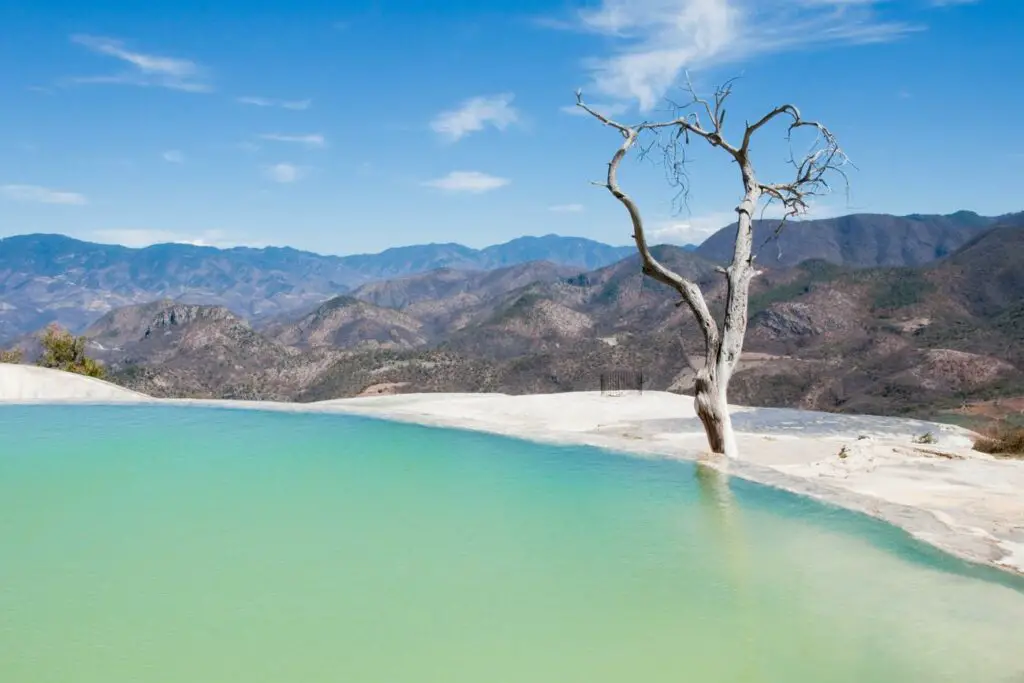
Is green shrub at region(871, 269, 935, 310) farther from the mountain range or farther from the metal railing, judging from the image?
the metal railing

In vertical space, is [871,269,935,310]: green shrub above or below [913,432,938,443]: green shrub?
above

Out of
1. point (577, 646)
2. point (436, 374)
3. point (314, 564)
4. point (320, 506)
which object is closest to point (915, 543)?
point (577, 646)

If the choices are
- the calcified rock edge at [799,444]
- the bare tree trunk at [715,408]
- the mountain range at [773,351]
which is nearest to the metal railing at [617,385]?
the calcified rock edge at [799,444]

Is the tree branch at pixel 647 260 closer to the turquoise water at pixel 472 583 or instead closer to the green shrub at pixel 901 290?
the turquoise water at pixel 472 583

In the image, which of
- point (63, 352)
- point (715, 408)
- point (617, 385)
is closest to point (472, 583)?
point (715, 408)

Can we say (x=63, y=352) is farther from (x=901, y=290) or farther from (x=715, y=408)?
(x=901, y=290)

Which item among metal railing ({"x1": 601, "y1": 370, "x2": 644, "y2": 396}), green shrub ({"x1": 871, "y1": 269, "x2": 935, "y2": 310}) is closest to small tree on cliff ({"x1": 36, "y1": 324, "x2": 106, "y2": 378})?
metal railing ({"x1": 601, "y1": 370, "x2": 644, "y2": 396})
